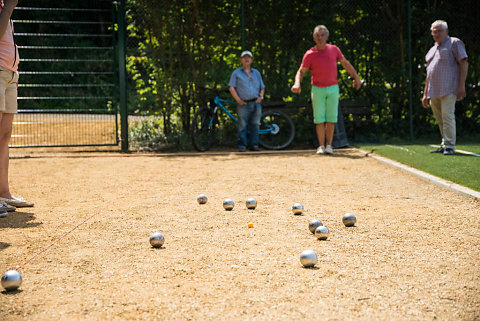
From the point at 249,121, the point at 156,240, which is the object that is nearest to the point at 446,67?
the point at 249,121

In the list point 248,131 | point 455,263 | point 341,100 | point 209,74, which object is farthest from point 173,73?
point 455,263

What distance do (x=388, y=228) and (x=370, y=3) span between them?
847 cm

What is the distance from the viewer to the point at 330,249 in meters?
3.93

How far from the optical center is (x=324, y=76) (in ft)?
31.4

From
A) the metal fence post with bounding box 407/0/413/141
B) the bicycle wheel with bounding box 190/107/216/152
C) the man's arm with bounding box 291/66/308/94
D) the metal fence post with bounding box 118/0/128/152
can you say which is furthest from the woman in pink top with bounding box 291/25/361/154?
the metal fence post with bounding box 118/0/128/152

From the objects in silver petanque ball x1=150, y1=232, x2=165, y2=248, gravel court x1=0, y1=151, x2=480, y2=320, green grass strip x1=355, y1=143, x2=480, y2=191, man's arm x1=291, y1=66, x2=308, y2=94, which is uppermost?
man's arm x1=291, y1=66, x2=308, y2=94

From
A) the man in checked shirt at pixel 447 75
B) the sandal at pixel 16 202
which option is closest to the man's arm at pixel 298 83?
the man in checked shirt at pixel 447 75

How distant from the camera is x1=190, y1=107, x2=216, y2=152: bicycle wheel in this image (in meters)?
11.0

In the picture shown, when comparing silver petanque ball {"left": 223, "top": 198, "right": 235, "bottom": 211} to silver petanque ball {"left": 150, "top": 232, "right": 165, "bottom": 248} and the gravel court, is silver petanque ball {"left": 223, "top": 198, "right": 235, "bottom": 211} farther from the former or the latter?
silver petanque ball {"left": 150, "top": 232, "right": 165, "bottom": 248}

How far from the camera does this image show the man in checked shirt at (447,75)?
882 centimetres

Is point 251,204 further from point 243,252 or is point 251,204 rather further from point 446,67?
point 446,67

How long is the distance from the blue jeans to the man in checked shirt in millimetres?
3198

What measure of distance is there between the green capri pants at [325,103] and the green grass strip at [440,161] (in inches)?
38.3

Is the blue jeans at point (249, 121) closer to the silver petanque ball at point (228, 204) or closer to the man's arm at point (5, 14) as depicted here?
the silver petanque ball at point (228, 204)
